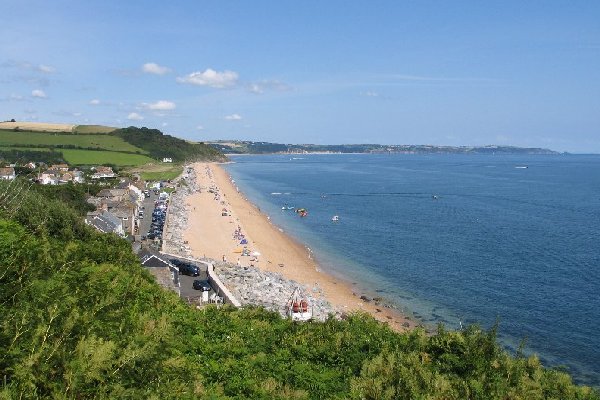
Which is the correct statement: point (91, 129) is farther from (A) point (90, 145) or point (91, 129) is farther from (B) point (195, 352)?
(B) point (195, 352)

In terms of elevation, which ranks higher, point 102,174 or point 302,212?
point 102,174

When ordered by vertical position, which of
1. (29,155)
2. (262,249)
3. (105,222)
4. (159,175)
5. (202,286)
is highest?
(29,155)

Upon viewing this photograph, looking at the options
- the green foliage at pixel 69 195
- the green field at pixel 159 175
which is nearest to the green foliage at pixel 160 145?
the green field at pixel 159 175

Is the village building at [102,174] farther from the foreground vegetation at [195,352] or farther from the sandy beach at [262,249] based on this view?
the foreground vegetation at [195,352]

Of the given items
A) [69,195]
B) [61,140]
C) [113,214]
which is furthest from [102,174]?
[61,140]

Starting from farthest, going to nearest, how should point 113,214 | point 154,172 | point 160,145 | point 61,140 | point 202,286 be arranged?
point 160,145
point 61,140
point 154,172
point 113,214
point 202,286

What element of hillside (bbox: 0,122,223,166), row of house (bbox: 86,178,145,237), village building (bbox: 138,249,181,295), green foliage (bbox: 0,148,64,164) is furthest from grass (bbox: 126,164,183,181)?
village building (bbox: 138,249,181,295)

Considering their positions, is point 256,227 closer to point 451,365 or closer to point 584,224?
point 584,224

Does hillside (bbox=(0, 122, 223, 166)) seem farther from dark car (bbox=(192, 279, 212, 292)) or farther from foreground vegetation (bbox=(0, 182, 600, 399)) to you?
foreground vegetation (bbox=(0, 182, 600, 399))

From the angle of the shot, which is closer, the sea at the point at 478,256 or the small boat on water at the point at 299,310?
the small boat on water at the point at 299,310
